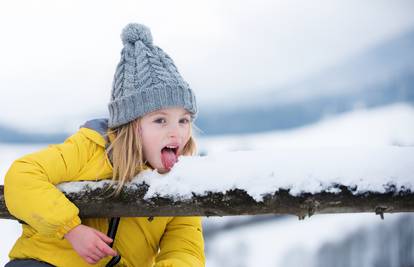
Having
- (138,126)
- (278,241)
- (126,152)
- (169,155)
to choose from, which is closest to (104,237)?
(126,152)

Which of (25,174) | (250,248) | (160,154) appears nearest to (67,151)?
(25,174)

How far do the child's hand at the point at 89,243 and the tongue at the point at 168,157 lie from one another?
1.72 ft

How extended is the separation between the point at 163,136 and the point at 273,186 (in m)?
0.85

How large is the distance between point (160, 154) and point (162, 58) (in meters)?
0.56

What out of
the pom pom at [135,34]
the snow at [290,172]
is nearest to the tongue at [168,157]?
the snow at [290,172]

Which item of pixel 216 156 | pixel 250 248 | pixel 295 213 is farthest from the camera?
pixel 250 248

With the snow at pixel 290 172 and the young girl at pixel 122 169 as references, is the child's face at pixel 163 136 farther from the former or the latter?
the snow at pixel 290 172

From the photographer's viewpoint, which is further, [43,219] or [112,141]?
[112,141]

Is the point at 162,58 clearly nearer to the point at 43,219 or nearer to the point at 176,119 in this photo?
the point at 176,119

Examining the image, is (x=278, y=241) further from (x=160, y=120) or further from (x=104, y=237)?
(x=104, y=237)

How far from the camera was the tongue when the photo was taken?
8.63 feet

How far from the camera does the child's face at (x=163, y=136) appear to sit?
266 cm

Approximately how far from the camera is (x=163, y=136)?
8.77ft

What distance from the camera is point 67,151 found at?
244cm
